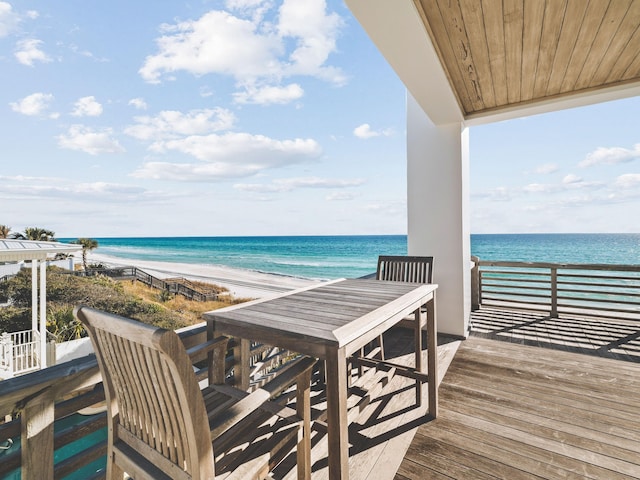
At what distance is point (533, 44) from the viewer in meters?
1.93

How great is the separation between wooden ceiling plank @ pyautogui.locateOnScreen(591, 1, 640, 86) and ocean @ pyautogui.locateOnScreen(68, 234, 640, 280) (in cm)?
1626

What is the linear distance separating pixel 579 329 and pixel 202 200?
2756 cm

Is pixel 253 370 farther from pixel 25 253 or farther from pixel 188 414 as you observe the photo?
pixel 25 253

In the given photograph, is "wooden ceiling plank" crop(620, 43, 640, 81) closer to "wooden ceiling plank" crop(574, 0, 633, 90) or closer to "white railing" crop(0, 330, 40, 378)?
"wooden ceiling plank" crop(574, 0, 633, 90)

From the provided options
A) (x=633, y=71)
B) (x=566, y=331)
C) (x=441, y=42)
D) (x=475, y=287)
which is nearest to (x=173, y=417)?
(x=441, y=42)

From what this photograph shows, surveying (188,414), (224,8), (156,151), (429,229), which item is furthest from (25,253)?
(156,151)

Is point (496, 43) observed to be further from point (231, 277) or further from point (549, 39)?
point (231, 277)

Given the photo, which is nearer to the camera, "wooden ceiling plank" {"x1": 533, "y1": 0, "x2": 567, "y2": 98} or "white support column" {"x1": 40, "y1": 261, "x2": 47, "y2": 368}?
"wooden ceiling plank" {"x1": 533, "y1": 0, "x2": 567, "y2": 98}

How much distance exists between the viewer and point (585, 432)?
5.36 ft

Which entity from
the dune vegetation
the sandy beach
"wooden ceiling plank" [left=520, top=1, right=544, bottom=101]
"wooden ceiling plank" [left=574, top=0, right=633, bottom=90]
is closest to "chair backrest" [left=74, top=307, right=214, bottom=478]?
"wooden ceiling plank" [left=520, top=1, right=544, bottom=101]

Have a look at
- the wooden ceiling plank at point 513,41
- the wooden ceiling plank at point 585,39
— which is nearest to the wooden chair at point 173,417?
the wooden ceiling plank at point 513,41

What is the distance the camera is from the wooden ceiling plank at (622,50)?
172 cm

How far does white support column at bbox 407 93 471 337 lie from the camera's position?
315 cm

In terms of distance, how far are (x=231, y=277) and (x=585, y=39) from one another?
20525 millimetres
